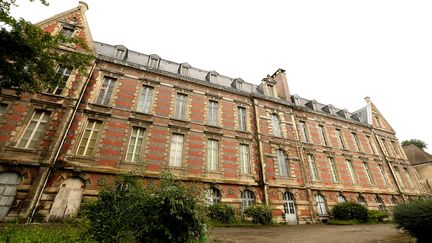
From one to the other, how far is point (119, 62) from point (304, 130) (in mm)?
17119

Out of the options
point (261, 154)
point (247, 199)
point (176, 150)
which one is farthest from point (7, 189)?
point (261, 154)

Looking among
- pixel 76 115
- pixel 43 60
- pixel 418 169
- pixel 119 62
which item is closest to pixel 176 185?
pixel 43 60

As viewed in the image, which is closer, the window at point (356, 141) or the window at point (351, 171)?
the window at point (351, 171)

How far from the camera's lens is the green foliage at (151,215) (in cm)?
441

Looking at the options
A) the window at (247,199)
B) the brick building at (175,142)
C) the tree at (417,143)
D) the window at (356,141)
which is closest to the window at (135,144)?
the brick building at (175,142)

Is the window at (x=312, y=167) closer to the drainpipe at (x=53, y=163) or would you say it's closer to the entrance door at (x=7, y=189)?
the drainpipe at (x=53, y=163)

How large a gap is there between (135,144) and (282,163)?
11.2 m

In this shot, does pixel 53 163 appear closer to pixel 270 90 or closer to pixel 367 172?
pixel 270 90

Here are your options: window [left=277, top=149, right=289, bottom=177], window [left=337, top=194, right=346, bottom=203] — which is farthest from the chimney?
window [left=337, top=194, right=346, bottom=203]

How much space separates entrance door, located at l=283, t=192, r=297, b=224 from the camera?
14.0 m

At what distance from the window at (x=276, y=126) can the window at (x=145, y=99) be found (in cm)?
1042

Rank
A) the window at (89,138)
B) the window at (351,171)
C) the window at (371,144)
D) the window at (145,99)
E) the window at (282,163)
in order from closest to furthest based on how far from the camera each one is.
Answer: the window at (89,138) → the window at (145,99) → the window at (282,163) → the window at (351,171) → the window at (371,144)

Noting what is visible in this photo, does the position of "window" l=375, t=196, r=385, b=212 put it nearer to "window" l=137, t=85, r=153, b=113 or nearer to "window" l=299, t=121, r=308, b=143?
"window" l=299, t=121, r=308, b=143

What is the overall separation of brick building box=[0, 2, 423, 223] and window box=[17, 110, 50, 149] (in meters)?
0.04
